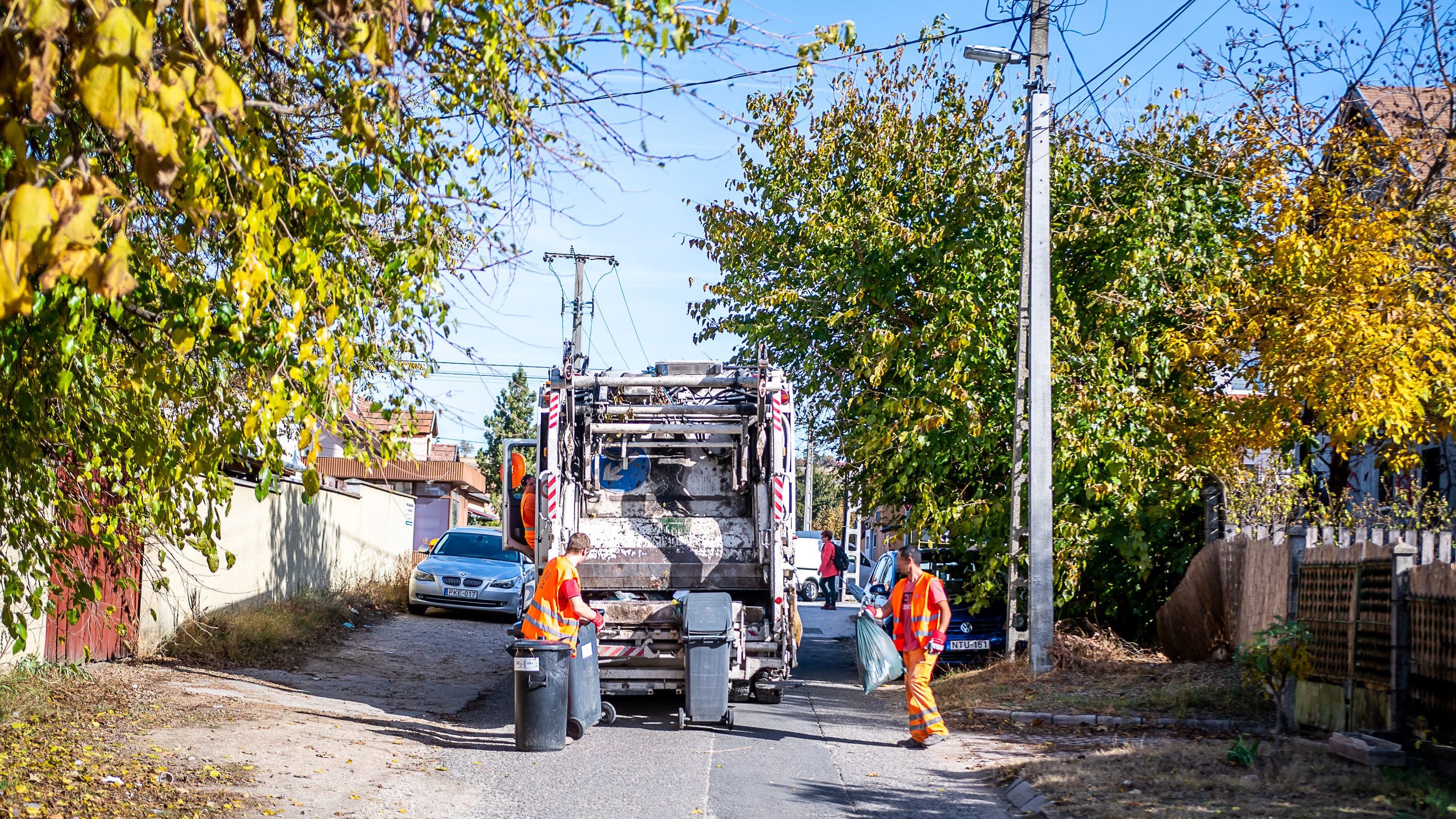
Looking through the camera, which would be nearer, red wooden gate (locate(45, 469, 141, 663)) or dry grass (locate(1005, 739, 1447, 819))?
dry grass (locate(1005, 739, 1447, 819))

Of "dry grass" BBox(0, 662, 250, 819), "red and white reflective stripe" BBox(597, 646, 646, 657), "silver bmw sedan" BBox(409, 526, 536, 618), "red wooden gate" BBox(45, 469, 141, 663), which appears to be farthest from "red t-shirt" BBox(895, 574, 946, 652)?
"silver bmw sedan" BBox(409, 526, 536, 618)

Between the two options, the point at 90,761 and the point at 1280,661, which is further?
the point at 1280,661

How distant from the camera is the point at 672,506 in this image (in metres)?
12.9

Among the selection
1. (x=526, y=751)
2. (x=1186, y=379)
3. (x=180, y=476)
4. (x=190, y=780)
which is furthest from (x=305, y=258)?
(x=1186, y=379)

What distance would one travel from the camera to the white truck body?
1127cm

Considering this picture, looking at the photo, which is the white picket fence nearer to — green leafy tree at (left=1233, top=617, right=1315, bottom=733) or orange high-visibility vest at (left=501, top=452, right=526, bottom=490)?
green leafy tree at (left=1233, top=617, right=1315, bottom=733)

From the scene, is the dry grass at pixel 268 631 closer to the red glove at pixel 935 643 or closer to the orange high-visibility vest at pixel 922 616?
the orange high-visibility vest at pixel 922 616

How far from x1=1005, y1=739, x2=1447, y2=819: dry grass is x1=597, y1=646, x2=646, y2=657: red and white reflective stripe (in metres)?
3.60

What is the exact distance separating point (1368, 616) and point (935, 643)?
3155mm

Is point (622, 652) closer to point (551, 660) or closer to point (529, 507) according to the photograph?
point (551, 660)

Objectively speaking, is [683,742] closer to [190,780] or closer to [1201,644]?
[190,780]

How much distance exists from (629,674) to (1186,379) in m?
7.97

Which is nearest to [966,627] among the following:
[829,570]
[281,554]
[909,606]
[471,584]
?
[909,606]

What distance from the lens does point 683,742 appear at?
9844 mm
